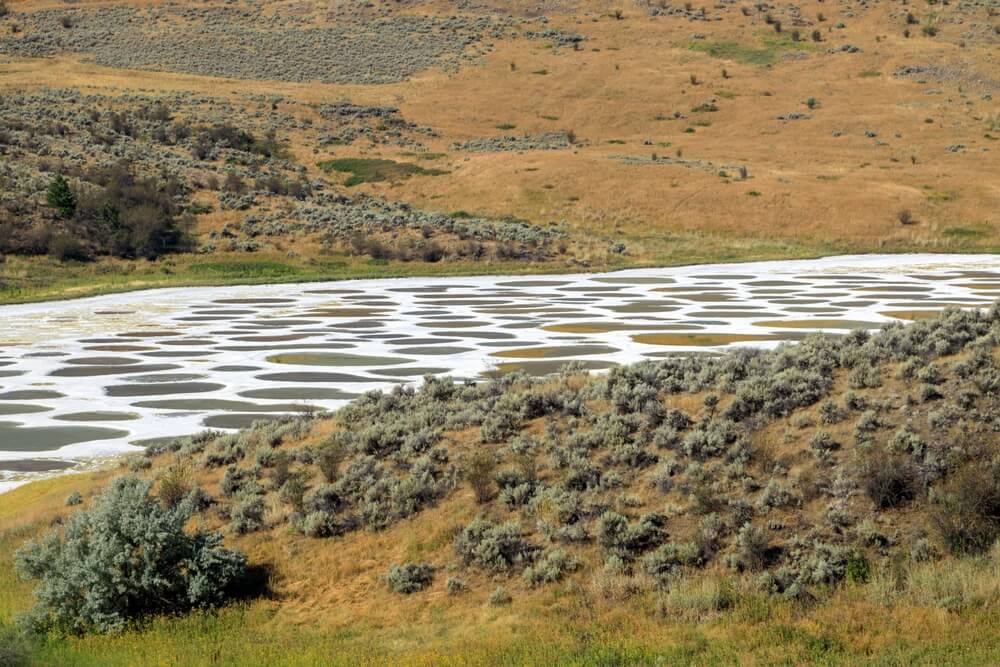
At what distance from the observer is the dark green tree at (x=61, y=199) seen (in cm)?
5306

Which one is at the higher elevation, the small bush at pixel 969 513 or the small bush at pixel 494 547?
the small bush at pixel 969 513

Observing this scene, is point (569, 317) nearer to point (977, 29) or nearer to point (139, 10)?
point (977, 29)

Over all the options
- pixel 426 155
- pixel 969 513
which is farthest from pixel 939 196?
pixel 969 513

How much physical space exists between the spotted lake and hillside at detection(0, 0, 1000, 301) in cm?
714

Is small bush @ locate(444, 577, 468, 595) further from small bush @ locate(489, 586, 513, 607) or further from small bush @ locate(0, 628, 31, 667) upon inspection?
small bush @ locate(0, 628, 31, 667)

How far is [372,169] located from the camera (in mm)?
79375

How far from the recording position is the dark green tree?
174ft

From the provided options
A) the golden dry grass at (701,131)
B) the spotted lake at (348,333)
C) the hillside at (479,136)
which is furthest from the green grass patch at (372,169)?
the spotted lake at (348,333)

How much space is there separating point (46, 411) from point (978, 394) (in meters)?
16.3

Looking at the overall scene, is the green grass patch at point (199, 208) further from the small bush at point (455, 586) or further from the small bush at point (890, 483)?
the small bush at point (890, 483)

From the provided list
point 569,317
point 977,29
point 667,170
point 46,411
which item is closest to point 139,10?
point 667,170

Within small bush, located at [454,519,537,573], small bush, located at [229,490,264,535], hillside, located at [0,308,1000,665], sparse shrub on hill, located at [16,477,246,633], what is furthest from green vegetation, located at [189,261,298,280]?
small bush, located at [454,519,537,573]

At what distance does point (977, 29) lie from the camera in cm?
10512

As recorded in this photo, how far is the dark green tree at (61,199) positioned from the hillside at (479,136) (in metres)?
0.59
